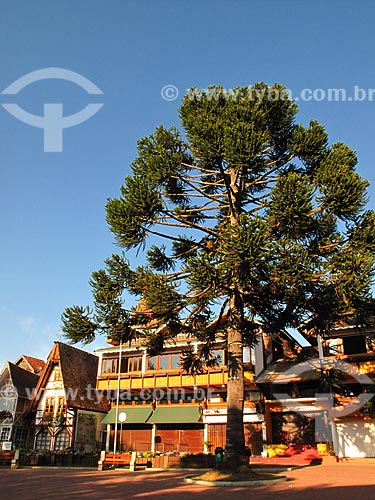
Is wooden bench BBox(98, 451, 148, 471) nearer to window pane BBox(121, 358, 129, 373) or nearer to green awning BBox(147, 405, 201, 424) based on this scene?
green awning BBox(147, 405, 201, 424)

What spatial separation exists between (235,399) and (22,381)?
103 feet

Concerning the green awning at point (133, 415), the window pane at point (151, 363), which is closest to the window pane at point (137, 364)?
the window pane at point (151, 363)

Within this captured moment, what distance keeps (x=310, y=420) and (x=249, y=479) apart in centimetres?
1663

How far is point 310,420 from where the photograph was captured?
3056 cm

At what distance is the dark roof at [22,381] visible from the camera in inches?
1642

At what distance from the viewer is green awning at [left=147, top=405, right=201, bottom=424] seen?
33062 mm

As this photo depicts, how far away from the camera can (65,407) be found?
37469 millimetres

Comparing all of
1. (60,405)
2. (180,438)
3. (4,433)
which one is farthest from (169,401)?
(4,433)

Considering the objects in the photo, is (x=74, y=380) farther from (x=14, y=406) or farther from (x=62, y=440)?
(x=14, y=406)

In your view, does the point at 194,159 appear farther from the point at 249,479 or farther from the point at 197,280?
the point at 249,479

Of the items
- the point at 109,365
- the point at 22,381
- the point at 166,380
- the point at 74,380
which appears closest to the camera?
the point at 166,380

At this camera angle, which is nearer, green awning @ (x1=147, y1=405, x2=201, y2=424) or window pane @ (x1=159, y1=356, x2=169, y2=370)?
green awning @ (x1=147, y1=405, x2=201, y2=424)

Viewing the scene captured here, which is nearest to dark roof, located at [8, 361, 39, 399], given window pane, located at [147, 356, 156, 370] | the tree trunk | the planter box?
window pane, located at [147, 356, 156, 370]

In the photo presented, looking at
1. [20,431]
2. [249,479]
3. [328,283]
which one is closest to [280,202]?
[328,283]
